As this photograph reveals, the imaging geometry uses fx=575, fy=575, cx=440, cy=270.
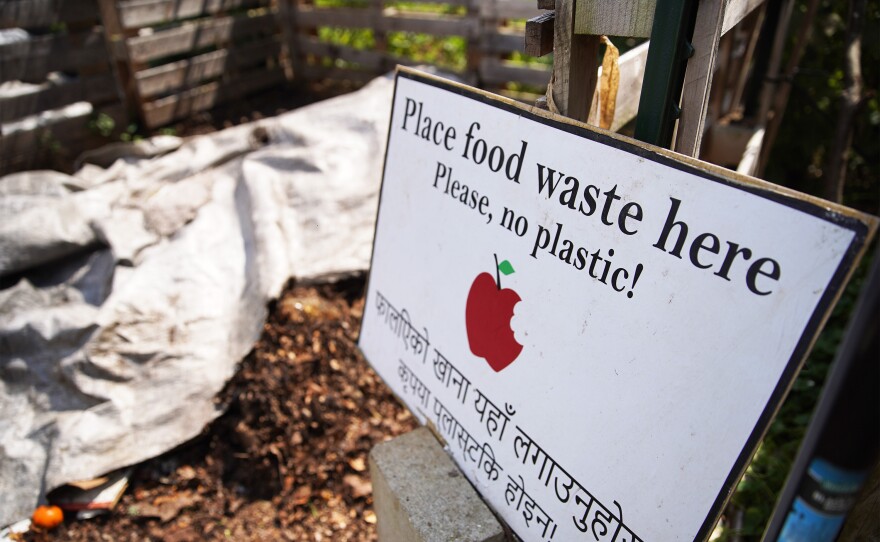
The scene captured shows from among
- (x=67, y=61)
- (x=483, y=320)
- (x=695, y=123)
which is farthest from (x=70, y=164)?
(x=695, y=123)

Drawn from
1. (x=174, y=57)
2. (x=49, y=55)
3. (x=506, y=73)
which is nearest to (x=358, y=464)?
(x=506, y=73)

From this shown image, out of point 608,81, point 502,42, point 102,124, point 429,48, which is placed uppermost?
point 429,48

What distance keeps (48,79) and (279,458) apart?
15.6 feet

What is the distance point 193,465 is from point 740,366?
2.69 meters

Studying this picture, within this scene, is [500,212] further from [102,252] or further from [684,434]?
[102,252]

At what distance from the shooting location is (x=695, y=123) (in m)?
1.29

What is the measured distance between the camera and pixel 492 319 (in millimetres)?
1459

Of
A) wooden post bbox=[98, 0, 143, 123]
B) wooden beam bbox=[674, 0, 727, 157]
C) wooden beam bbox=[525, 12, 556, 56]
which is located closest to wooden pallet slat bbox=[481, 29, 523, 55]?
wooden post bbox=[98, 0, 143, 123]

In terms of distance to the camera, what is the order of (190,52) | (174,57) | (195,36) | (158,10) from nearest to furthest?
(158,10) < (195,36) < (190,52) < (174,57)

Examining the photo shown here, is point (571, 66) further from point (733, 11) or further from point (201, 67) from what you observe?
point (201, 67)

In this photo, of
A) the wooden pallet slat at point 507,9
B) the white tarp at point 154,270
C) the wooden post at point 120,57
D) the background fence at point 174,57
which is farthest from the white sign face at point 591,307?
the wooden post at point 120,57

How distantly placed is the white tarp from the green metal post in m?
2.37

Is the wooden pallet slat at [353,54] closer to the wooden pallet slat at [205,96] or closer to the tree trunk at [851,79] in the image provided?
the wooden pallet slat at [205,96]

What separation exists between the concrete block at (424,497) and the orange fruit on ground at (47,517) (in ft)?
5.46
